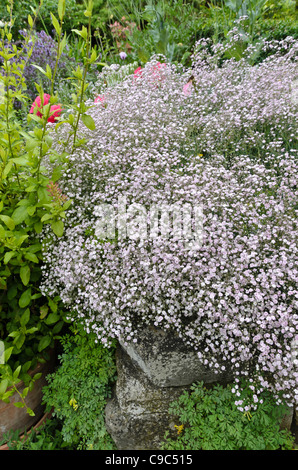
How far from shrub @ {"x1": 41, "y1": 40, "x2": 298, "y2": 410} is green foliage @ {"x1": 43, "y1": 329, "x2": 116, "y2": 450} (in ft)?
0.81

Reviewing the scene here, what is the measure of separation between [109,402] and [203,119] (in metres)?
2.74

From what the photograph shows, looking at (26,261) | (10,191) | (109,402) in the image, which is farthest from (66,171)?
(109,402)

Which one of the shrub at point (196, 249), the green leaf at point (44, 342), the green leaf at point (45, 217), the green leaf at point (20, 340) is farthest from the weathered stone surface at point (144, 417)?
the green leaf at point (45, 217)

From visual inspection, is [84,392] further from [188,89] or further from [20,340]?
[188,89]

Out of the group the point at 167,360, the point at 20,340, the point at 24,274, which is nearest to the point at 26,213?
the point at 24,274

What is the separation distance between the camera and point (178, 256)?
93.0 inches

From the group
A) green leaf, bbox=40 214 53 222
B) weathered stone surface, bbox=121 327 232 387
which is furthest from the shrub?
green leaf, bbox=40 214 53 222

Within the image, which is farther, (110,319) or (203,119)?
(203,119)

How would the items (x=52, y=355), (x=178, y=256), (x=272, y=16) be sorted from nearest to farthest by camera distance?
(x=178, y=256)
(x=52, y=355)
(x=272, y=16)

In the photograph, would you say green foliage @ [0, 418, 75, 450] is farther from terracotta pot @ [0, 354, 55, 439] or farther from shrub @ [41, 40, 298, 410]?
shrub @ [41, 40, 298, 410]

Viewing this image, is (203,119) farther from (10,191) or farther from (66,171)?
(10,191)

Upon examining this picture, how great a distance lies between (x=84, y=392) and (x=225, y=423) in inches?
44.8

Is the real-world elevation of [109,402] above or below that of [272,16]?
below

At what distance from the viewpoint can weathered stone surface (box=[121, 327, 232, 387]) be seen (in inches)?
101
